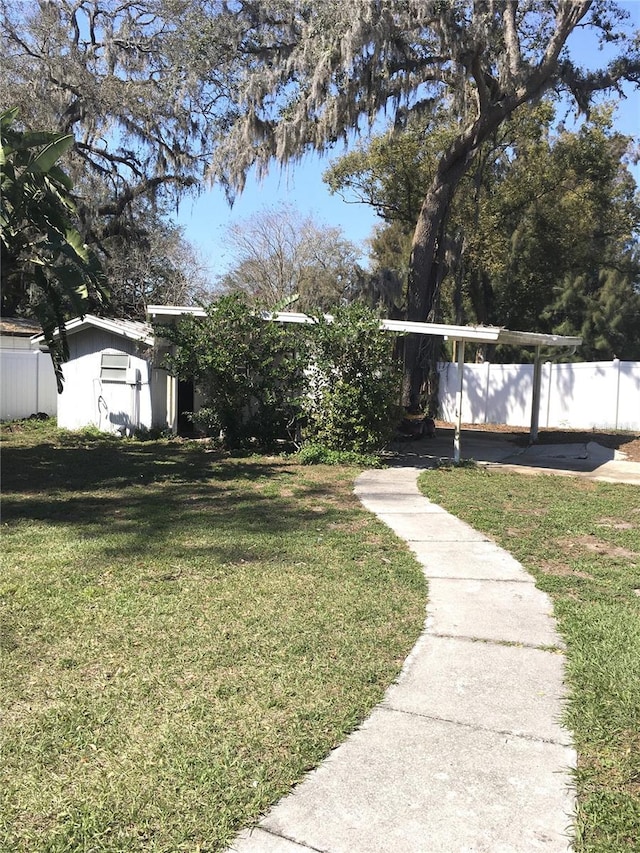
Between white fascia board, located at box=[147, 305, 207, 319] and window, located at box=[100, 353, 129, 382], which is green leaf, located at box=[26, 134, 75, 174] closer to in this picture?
white fascia board, located at box=[147, 305, 207, 319]

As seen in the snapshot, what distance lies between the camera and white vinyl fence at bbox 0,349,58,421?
1781 cm

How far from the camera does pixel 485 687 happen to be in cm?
355

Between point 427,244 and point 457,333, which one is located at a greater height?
point 427,244

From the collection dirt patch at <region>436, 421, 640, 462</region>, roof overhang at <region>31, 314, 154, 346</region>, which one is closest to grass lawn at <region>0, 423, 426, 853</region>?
roof overhang at <region>31, 314, 154, 346</region>

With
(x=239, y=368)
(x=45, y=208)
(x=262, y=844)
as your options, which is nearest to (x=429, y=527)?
(x=262, y=844)

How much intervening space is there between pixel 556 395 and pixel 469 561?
14.1 metres

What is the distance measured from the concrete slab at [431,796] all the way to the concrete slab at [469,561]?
2509 mm

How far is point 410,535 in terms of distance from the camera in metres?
6.90

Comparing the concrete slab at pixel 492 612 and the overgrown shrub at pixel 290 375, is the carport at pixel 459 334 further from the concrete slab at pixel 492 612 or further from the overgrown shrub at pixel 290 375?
the concrete slab at pixel 492 612

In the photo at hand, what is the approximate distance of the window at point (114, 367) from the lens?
15.4m

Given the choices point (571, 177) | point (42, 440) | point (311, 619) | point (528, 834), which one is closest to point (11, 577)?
point (311, 619)

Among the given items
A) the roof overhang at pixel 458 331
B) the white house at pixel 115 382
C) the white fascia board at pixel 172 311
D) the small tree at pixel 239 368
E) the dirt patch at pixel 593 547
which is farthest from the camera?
the white house at pixel 115 382

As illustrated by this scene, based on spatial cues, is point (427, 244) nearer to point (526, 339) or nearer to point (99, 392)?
point (526, 339)

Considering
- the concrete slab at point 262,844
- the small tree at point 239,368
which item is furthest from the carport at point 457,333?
the concrete slab at point 262,844
